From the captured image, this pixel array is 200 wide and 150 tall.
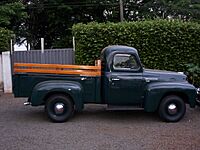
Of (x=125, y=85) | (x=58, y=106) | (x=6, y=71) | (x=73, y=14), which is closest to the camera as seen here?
(x=58, y=106)

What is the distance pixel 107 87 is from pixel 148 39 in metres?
5.67

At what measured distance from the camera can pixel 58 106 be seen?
9328 mm

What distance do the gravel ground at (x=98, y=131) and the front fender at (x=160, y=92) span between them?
44cm

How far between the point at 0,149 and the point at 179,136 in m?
3.57

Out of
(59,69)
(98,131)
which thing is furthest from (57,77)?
(98,131)

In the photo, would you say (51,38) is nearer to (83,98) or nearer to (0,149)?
(83,98)

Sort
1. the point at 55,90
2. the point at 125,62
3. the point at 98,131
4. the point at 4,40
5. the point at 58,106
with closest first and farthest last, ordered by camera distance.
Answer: the point at 98,131, the point at 55,90, the point at 58,106, the point at 125,62, the point at 4,40

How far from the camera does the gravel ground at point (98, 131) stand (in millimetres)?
7375

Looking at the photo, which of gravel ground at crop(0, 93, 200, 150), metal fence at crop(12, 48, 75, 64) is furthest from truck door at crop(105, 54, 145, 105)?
metal fence at crop(12, 48, 75, 64)

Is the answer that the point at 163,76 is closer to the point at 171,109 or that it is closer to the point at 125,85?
the point at 171,109

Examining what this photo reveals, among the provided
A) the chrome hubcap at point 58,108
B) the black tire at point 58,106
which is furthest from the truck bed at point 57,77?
the chrome hubcap at point 58,108

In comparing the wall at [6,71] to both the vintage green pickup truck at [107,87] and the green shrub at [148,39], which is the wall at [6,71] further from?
the vintage green pickup truck at [107,87]

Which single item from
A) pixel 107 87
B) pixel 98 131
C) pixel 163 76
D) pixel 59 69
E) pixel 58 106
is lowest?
pixel 98 131

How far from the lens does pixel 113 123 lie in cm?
928
